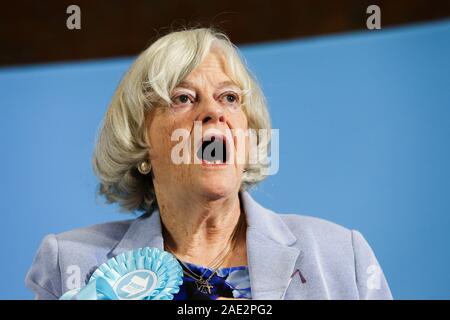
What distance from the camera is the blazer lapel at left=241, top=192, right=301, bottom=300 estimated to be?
59.2 inches

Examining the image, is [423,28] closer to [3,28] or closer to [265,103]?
[265,103]

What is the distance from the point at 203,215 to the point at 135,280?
0.75 ft

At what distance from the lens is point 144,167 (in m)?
1.69

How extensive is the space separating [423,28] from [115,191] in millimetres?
925

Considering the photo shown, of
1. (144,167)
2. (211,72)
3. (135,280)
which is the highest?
(211,72)

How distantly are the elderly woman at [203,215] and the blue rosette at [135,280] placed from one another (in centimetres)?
4

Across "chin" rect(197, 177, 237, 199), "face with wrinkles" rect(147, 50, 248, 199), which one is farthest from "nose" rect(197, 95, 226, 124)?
"chin" rect(197, 177, 237, 199)

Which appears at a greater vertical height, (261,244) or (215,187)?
(215,187)

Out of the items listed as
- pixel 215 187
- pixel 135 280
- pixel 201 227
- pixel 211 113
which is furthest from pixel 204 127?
pixel 135 280

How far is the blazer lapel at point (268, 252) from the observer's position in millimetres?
1505

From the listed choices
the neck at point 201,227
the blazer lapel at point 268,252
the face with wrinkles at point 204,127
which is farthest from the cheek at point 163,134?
the blazer lapel at point 268,252

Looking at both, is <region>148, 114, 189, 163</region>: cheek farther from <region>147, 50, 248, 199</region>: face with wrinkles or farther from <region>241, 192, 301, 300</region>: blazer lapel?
<region>241, 192, 301, 300</region>: blazer lapel

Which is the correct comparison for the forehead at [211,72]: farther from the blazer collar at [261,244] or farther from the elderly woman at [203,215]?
the blazer collar at [261,244]

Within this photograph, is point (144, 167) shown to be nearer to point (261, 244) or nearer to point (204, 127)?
point (204, 127)
